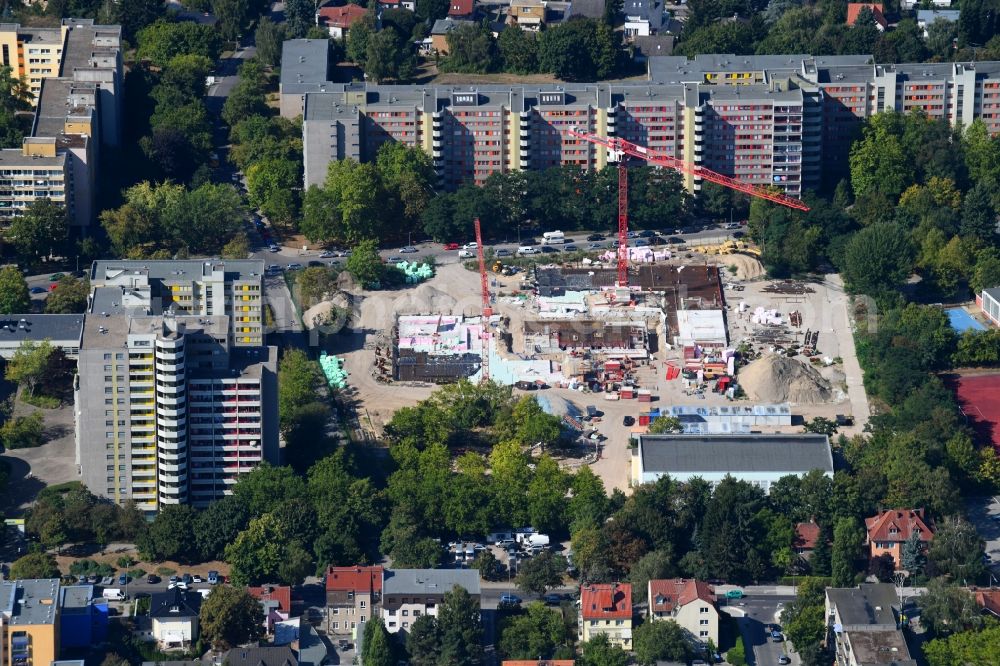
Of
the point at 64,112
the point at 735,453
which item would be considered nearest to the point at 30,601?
the point at 735,453

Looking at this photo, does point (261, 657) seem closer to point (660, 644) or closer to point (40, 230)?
point (660, 644)

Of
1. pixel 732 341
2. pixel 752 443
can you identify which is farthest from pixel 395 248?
Result: pixel 752 443

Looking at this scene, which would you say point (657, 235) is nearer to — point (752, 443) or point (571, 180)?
point (571, 180)

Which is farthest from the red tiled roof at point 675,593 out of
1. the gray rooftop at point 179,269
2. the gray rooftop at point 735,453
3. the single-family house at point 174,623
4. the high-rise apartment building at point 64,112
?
the high-rise apartment building at point 64,112

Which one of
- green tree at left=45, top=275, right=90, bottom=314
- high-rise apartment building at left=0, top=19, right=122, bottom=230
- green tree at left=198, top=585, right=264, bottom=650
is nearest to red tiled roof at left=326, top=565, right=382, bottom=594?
green tree at left=198, top=585, right=264, bottom=650

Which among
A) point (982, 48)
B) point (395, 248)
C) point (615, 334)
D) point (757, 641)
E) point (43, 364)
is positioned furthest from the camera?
point (982, 48)

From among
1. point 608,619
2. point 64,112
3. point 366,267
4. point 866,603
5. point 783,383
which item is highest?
point 64,112
